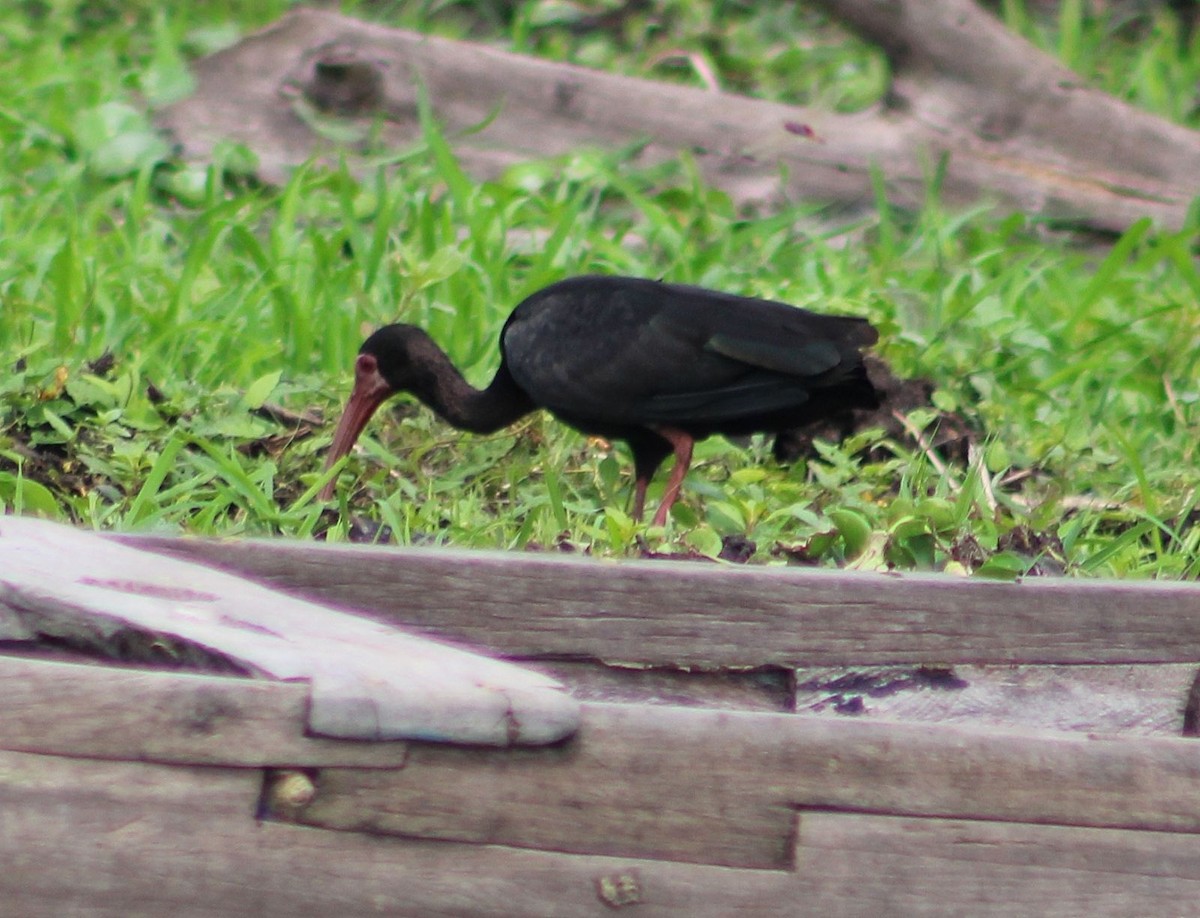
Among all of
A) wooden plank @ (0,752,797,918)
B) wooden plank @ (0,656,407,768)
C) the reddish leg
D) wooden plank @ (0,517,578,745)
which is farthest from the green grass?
wooden plank @ (0,656,407,768)

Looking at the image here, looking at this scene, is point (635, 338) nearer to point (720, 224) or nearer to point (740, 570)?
point (740, 570)

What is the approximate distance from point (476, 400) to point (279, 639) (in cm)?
230

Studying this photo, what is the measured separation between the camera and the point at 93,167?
6.19 meters

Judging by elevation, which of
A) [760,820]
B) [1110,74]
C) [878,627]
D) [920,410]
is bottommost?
[1110,74]

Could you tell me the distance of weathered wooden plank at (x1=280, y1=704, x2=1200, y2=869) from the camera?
1.94 meters

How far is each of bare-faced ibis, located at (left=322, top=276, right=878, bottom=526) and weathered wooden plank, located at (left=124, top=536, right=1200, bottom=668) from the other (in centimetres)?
139

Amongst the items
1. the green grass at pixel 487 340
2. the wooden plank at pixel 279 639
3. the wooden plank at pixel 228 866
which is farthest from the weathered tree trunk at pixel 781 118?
the wooden plank at pixel 228 866

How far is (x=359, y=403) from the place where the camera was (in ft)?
13.9

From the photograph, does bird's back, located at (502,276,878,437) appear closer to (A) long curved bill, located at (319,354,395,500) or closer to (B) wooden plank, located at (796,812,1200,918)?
(A) long curved bill, located at (319,354,395,500)

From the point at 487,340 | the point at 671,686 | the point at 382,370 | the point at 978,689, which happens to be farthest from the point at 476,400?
the point at 978,689

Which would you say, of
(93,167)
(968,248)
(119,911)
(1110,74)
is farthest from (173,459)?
(1110,74)

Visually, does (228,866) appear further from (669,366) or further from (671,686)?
(669,366)

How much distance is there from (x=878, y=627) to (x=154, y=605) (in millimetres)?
1133

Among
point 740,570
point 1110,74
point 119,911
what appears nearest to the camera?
point 119,911
